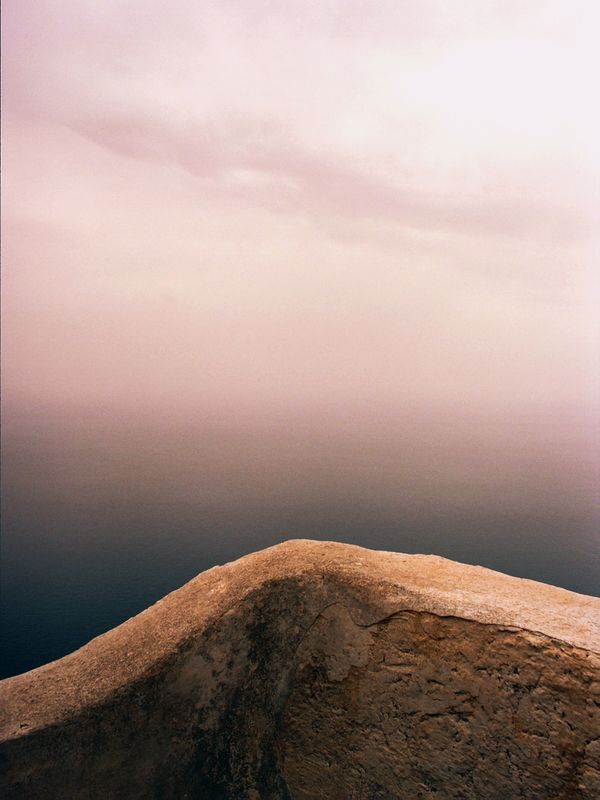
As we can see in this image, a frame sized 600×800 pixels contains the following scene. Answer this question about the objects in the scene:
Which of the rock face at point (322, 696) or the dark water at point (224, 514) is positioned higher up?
the rock face at point (322, 696)

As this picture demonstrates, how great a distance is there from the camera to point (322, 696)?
5051 millimetres

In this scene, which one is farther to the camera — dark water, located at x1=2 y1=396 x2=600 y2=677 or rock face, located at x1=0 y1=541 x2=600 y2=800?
dark water, located at x1=2 y1=396 x2=600 y2=677

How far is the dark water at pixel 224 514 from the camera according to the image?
4953 centimetres

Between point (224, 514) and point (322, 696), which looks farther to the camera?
point (224, 514)

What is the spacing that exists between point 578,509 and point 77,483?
3645 inches

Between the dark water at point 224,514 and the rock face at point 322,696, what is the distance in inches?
1634

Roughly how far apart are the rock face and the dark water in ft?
136

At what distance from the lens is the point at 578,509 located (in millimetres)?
85750

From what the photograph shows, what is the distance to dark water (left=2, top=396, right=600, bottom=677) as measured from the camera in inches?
1950

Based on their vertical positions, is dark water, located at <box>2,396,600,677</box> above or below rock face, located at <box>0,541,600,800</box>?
below

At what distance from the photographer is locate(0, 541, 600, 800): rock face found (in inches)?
171

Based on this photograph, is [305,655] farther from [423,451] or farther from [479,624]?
[423,451]

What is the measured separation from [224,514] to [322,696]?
74.9m

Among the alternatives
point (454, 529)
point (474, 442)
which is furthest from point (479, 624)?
point (474, 442)
